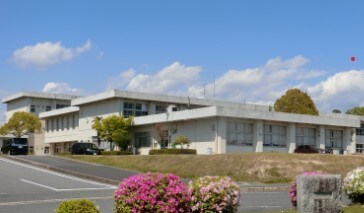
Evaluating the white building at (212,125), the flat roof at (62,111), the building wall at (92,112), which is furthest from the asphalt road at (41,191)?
the flat roof at (62,111)

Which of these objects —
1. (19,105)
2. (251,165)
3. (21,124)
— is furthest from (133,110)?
(19,105)

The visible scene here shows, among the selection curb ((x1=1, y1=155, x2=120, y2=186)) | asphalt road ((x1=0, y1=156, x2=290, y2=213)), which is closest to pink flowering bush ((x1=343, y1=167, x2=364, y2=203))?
asphalt road ((x1=0, y1=156, x2=290, y2=213))

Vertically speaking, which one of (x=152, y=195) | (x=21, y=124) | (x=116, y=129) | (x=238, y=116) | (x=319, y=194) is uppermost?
(x=238, y=116)

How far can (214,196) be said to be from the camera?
9.84 m

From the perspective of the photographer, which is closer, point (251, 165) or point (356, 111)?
point (251, 165)

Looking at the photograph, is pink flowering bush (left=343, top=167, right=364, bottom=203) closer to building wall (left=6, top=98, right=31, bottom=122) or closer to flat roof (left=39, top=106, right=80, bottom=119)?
flat roof (left=39, top=106, right=80, bottom=119)

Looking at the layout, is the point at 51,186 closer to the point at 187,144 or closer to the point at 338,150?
the point at 187,144

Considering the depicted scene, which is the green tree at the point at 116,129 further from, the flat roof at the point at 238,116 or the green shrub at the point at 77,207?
the green shrub at the point at 77,207

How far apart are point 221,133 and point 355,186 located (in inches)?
1208

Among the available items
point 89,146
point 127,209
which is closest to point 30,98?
point 89,146

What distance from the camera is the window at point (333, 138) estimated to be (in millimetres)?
53438

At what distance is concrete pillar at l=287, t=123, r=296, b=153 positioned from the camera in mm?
48969

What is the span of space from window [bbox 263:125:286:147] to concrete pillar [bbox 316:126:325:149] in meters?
4.51

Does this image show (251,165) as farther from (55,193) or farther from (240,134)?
(240,134)
